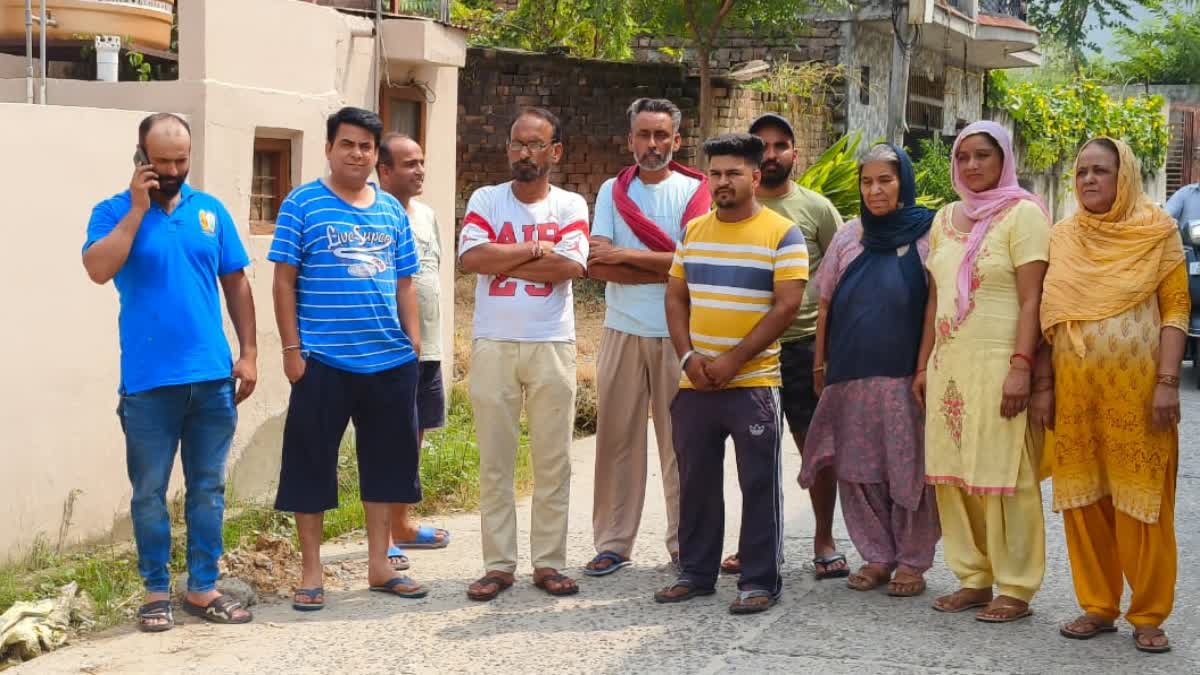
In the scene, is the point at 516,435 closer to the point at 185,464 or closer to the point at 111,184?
the point at 185,464

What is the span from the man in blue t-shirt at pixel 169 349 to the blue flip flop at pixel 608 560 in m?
1.47

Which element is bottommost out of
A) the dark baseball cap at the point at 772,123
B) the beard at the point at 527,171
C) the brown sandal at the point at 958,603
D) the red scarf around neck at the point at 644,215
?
the brown sandal at the point at 958,603

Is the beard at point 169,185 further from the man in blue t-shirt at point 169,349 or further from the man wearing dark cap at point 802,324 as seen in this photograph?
the man wearing dark cap at point 802,324

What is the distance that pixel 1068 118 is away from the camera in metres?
24.8

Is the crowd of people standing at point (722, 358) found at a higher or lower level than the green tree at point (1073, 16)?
lower

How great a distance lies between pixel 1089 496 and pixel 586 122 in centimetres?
1074

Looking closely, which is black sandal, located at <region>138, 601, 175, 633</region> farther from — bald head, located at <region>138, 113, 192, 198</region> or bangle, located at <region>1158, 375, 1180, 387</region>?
bangle, located at <region>1158, 375, 1180, 387</region>

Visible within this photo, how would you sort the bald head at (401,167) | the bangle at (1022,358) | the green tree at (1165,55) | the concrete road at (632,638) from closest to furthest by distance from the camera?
1. the concrete road at (632,638)
2. the bangle at (1022,358)
3. the bald head at (401,167)
4. the green tree at (1165,55)

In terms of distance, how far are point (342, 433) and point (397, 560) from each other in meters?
0.81

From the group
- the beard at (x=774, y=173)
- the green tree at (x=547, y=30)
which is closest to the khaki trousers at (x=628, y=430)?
the beard at (x=774, y=173)

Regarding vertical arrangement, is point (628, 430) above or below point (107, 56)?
below

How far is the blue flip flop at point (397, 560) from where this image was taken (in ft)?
20.5

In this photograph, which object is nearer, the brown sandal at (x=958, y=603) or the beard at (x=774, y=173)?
the brown sandal at (x=958, y=603)

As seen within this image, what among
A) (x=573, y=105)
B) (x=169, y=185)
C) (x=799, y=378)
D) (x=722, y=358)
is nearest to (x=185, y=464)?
(x=169, y=185)
